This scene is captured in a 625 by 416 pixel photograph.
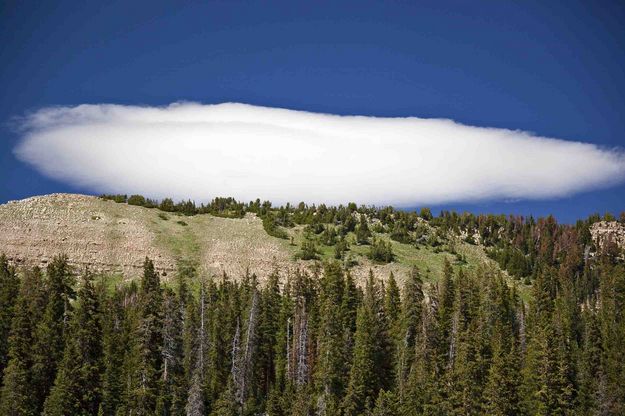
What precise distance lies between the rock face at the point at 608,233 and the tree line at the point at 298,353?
8295 centimetres

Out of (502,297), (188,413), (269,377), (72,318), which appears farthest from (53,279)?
(502,297)

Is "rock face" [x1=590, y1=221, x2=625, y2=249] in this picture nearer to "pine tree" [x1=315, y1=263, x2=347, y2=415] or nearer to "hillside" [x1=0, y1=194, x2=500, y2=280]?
"hillside" [x1=0, y1=194, x2=500, y2=280]

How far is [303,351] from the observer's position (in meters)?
82.1

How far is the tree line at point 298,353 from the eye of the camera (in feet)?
226

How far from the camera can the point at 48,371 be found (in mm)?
73375

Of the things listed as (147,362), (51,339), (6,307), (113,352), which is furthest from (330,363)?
(6,307)

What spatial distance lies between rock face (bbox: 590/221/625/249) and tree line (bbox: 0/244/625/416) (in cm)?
8295

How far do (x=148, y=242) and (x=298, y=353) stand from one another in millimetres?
59041

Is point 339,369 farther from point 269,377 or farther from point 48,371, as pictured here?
point 48,371

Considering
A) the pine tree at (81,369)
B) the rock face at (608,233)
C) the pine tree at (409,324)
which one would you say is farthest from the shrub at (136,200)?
the rock face at (608,233)

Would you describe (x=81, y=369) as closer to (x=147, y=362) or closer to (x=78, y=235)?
(x=147, y=362)

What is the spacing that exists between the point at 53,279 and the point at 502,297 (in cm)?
6403

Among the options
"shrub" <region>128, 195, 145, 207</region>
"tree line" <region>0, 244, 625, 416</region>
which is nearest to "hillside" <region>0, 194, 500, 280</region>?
"shrub" <region>128, 195, 145, 207</region>

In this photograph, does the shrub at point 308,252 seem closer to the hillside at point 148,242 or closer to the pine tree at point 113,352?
the hillside at point 148,242
